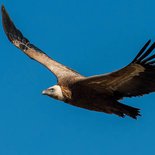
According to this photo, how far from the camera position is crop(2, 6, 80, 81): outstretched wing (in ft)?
47.3

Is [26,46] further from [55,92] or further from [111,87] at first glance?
[111,87]

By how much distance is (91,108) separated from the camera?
11.8 meters

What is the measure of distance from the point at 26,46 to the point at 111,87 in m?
4.80

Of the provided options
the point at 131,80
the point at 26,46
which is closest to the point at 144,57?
the point at 131,80

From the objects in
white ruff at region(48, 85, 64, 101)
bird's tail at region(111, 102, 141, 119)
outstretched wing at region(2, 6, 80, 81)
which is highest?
outstretched wing at region(2, 6, 80, 81)

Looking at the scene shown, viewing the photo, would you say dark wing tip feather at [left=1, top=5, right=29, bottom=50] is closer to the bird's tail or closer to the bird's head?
the bird's head

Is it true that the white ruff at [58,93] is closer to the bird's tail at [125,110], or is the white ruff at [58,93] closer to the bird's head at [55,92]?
the bird's head at [55,92]

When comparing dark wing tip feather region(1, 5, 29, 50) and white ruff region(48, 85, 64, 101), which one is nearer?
white ruff region(48, 85, 64, 101)

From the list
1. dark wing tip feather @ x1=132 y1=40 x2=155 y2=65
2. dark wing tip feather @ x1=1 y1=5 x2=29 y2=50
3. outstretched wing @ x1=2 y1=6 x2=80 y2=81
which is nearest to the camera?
dark wing tip feather @ x1=132 y1=40 x2=155 y2=65

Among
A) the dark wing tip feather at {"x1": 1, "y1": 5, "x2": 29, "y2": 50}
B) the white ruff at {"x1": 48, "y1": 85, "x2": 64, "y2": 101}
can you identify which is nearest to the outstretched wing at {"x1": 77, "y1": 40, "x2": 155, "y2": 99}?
the white ruff at {"x1": 48, "y1": 85, "x2": 64, "y2": 101}

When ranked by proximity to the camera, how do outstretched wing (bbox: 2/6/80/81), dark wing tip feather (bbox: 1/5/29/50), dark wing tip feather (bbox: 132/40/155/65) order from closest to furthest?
1. dark wing tip feather (bbox: 132/40/155/65)
2. outstretched wing (bbox: 2/6/80/81)
3. dark wing tip feather (bbox: 1/5/29/50)

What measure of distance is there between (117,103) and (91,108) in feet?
1.61

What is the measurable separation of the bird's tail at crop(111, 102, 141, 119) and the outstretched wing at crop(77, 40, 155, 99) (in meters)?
0.17

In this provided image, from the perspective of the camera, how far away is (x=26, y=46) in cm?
1581
